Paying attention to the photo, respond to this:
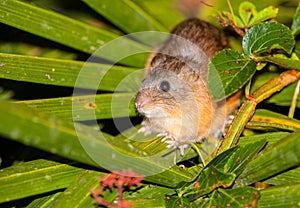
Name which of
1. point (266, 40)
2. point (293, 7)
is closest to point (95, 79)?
point (266, 40)

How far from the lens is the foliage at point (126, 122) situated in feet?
5.91

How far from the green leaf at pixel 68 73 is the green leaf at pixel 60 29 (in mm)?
197

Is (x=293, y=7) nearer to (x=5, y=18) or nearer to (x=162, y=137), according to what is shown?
(x=162, y=137)

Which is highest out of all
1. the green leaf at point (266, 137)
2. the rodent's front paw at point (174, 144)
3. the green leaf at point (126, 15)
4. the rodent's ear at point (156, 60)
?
the green leaf at point (126, 15)

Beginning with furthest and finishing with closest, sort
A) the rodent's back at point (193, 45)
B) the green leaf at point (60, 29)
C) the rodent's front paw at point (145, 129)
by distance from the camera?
the rodent's back at point (193, 45)
the rodent's front paw at point (145, 129)
the green leaf at point (60, 29)

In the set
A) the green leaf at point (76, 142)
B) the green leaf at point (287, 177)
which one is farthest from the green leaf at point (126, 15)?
the green leaf at point (287, 177)

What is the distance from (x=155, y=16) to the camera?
143 inches

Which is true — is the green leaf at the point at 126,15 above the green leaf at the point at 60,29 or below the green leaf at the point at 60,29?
above

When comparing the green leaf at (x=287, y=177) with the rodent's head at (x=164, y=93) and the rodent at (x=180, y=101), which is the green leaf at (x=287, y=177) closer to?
the rodent at (x=180, y=101)

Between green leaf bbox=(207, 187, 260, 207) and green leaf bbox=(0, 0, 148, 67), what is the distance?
136cm

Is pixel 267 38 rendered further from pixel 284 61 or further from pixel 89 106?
pixel 89 106

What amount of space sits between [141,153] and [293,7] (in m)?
1.79

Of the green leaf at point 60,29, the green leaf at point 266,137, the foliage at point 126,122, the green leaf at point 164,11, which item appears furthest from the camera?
the green leaf at point 164,11

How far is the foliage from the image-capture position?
1.80m
